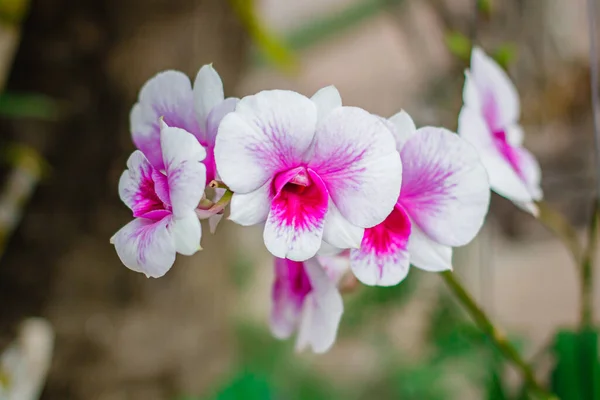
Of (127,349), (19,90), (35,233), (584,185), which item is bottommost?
(584,185)

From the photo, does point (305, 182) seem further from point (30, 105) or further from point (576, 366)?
point (30, 105)

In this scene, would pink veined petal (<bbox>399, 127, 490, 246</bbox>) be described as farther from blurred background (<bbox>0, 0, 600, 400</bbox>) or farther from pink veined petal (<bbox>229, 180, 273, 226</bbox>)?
blurred background (<bbox>0, 0, 600, 400</bbox>)

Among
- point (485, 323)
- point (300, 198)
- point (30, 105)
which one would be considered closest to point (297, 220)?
point (300, 198)

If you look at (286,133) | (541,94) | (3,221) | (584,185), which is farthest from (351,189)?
(541,94)

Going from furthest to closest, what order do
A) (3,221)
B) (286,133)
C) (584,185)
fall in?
1. (584,185)
2. (3,221)
3. (286,133)

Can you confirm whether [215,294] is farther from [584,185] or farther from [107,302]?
[584,185]

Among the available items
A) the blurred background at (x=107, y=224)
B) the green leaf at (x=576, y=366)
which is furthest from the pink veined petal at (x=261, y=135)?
the blurred background at (x=107, y=224)

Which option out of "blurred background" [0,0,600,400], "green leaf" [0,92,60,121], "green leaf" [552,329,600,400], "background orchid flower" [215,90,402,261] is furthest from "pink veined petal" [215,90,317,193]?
"green leaf" [0,92,60,121]

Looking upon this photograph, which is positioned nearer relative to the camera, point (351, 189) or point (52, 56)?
point (351, 189)
